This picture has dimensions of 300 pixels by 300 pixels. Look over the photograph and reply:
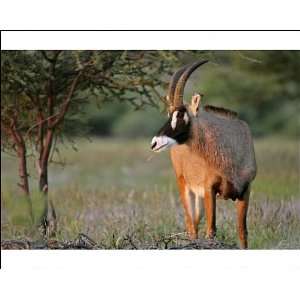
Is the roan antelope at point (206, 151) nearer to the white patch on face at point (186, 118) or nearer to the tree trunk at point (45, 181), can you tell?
the white patch on face at point (186, 118)

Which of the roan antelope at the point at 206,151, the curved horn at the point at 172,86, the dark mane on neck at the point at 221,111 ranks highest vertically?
the curved horn at the point at 172,86

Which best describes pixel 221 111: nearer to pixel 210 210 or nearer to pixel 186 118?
pixel 186 118

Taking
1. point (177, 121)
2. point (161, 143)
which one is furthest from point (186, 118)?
point (161, 143)

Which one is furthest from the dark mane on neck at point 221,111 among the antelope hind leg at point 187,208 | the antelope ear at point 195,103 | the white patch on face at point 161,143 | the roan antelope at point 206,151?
the antelope hind leg at point 187,208

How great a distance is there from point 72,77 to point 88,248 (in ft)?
7.33

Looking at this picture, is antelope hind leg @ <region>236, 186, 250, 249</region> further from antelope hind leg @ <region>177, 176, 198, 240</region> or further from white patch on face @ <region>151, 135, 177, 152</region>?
white patch on face @ <region>151, 135, 177, 152</region>

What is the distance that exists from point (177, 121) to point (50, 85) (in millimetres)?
2276

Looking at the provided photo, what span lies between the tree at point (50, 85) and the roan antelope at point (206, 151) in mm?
1409

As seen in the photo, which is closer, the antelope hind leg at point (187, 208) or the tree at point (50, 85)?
the antelope hind leg at point (187, 208)

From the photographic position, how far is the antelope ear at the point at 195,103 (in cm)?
830

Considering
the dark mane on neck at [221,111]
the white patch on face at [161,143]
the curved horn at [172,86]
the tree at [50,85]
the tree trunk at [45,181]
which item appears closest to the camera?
the white patch on face at [161,143]

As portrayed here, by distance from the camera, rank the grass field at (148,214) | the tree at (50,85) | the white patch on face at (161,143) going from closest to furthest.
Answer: the white patch on face at (161,143) → the grass field at (148,214) → the tree at (50,85)
